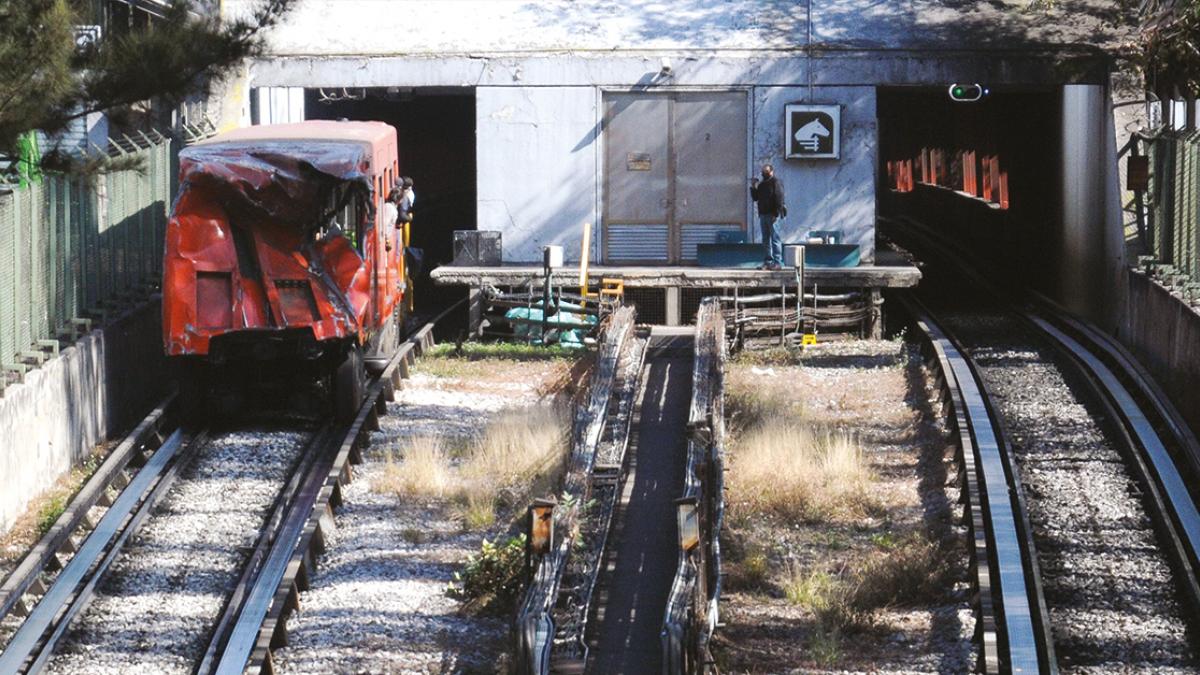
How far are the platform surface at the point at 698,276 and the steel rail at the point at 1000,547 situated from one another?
5.40 meters

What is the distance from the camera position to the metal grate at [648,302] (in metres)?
26.0

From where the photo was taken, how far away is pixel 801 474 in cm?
1547

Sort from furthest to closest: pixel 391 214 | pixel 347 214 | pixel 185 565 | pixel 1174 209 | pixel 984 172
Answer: pixel 984 172, pixel 1174 209, pixel 391 214, pixel 347 214, pixel 185 565

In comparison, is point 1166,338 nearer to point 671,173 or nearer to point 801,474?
point 801,474

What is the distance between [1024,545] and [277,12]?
7.71 metres

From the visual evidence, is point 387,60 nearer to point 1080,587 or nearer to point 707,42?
point 707,42

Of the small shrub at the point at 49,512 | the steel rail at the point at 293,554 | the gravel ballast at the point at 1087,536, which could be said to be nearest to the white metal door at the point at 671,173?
the gravel ballast at the point at 1087,536

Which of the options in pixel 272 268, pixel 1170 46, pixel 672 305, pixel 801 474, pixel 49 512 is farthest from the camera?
pixel 672 305

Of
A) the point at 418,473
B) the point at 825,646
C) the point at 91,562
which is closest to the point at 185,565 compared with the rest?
the point at 91,562

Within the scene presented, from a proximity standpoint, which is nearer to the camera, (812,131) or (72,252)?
(72,252)

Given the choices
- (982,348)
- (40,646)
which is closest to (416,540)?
(40,646)

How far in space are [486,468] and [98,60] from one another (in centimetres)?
500

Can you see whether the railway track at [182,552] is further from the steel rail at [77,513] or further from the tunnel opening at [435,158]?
the tunnel opening at [435,158]

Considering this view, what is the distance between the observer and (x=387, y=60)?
2595cm
